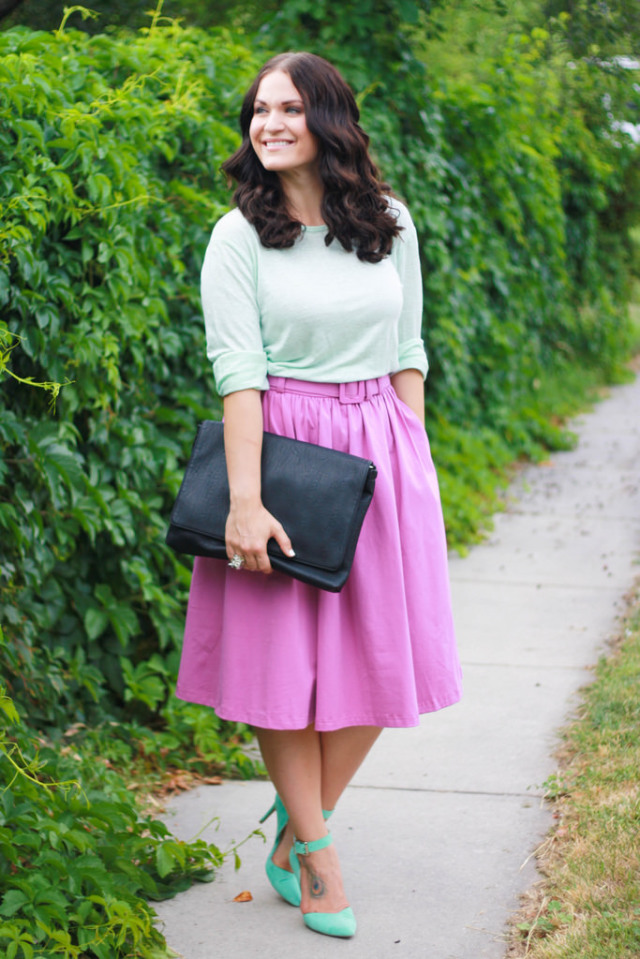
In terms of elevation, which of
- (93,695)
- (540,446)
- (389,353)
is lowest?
(540,446)

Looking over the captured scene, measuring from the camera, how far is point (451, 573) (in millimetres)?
5699

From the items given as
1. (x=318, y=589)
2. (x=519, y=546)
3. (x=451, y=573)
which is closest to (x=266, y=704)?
(x=318, y=589)

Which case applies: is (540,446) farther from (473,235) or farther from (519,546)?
(519,546)

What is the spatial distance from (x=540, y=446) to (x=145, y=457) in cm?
526

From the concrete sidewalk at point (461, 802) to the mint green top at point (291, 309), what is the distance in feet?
4.31

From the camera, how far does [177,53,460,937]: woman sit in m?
2.49

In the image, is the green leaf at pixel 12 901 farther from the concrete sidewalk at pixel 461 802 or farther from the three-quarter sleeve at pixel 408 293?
the three-quarter sleeve at pixel 408 293

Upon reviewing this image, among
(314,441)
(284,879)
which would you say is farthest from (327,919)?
(314,441)

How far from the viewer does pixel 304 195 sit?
8.56ft

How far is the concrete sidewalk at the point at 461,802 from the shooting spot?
2682 mm

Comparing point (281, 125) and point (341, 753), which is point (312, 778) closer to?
point (341, 753)

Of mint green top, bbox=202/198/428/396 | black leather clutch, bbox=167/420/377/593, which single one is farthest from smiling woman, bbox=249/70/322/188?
black leather clutch, bbox=167/420/377/593

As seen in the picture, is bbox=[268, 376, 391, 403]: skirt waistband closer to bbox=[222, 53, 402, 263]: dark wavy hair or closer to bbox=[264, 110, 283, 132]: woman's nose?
bbox=[222, 53, 402, 263]: dark wavy hair

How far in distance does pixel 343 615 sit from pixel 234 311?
0.74m
